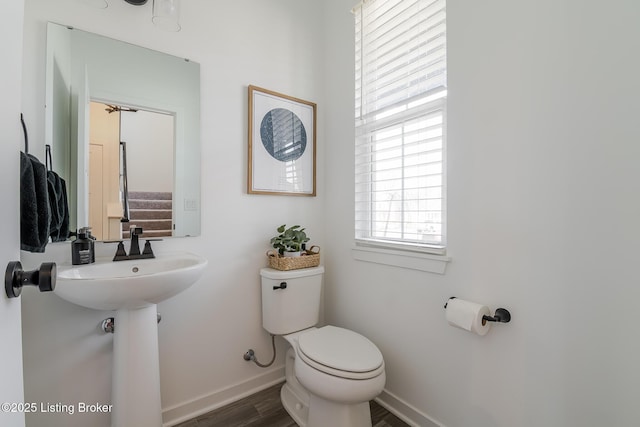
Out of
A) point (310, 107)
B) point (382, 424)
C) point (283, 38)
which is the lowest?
point (382, 424)

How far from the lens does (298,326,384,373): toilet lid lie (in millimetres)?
1165

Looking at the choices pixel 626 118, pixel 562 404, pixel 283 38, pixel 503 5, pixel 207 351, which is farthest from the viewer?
pixel 283 38

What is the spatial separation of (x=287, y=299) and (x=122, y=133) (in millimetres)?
1204

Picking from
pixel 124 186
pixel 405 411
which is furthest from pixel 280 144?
pixel 405 411

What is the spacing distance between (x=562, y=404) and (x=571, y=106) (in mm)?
1028

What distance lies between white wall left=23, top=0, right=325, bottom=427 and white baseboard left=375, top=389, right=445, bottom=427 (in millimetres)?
682

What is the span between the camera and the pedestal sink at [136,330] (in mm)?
1035

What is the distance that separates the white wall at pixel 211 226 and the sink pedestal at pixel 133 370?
0.64 ft

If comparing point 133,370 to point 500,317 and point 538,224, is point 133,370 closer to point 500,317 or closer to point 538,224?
point 500,317

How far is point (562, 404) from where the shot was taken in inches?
37.9

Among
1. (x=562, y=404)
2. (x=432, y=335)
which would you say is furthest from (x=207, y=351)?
(x=562, y=404)

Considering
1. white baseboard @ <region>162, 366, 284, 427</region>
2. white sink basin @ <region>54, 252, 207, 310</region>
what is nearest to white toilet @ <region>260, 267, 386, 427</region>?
white baseboard @ <region>162, 366, 284, 427</region>

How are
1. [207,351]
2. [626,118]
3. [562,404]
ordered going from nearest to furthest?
[626,118], [562,404], [207,351]

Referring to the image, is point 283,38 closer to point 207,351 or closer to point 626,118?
point 626,118
